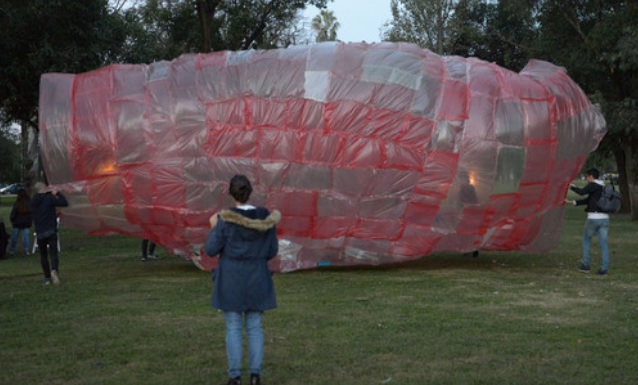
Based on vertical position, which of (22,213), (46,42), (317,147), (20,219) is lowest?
(20,219)

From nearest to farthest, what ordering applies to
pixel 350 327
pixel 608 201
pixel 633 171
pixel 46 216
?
1. pixel 350 327
2. pixel 46 216
3. pixel 608 201
4. pixel 633 171

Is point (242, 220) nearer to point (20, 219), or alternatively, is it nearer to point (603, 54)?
point (20, 219)

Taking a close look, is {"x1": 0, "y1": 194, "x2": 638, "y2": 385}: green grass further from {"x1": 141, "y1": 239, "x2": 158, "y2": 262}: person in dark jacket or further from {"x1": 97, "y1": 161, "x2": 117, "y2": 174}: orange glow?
{"x1": 97, "y1": 161, "x2": 117, "y2": 174}: orange glow

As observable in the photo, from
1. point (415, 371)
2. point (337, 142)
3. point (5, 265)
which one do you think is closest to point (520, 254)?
point (337, 142)

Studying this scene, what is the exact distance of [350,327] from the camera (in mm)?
10875

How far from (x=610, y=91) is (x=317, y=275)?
24.5 m

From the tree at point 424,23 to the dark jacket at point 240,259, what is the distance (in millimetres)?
43710

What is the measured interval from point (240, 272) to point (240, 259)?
0.11m

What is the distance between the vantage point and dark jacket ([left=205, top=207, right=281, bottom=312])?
7680 millimetres

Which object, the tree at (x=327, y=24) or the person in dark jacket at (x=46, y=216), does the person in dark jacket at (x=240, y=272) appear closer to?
the person in dark jacket at (x=46, y=216)

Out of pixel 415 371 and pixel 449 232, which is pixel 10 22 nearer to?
pixel 449 232

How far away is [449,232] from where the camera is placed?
52.1 ft

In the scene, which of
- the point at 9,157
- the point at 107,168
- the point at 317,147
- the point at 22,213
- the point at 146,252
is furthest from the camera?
the point at 9,157

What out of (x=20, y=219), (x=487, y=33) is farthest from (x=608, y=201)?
(x=487, y=33)
